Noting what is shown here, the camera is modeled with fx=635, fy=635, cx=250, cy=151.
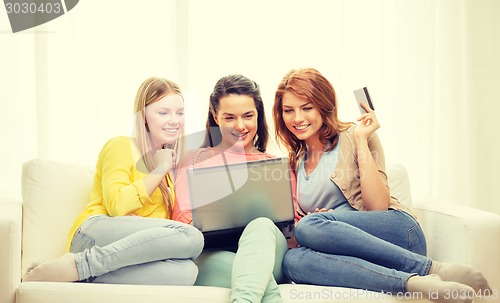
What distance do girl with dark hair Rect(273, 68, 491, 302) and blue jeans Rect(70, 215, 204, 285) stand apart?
31cm

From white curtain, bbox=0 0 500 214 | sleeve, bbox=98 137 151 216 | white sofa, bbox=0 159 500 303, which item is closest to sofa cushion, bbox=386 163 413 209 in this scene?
white sofa, bbox=0 159 500 303

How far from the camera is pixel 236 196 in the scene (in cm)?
188

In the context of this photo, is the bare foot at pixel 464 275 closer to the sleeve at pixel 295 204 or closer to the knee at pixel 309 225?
the knee at pixel 309 225

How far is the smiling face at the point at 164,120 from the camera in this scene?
81.9 inches

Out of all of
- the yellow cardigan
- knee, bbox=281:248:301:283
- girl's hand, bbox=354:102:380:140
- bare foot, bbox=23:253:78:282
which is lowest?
knee, bbox=281:248:301:283

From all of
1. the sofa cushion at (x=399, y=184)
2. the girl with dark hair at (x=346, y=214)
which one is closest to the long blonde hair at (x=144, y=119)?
the girl with dark hair at (x=346, y=214)

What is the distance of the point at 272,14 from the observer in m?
2.84

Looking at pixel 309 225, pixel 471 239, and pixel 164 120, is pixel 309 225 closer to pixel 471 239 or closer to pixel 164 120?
pixel 471 239

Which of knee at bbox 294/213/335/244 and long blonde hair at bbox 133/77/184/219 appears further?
long blonde hair at bbox 133/77/184/219

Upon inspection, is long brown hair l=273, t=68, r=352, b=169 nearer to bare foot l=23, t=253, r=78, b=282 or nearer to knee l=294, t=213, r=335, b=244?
knee l=294, t=213, r=335, b=244

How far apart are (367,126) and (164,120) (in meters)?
0.67

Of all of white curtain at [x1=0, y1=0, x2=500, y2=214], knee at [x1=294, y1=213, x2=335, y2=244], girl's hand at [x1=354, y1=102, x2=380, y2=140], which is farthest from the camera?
white curtain at [x1=0, y1=0, x2=500, y2=214]

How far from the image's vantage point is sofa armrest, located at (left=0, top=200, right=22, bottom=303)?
63.4 inches

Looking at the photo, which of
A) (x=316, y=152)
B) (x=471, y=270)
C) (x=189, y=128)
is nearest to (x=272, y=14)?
(x=189, y=128)
